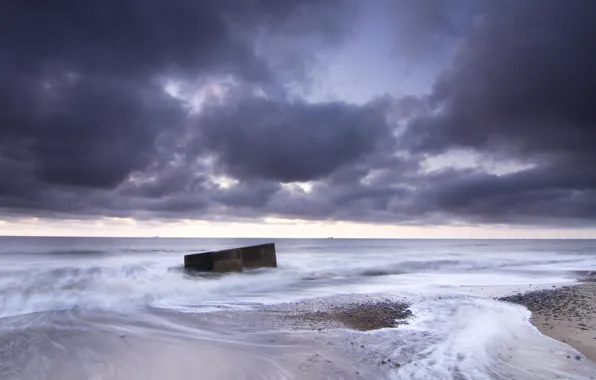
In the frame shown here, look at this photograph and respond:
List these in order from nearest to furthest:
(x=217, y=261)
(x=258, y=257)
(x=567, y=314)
→ (x=567, y=314) < (x=217, y=261) < (x=258, y=257)

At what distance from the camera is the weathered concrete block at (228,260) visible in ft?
65.8

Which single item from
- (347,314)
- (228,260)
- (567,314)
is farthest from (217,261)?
(567,314)

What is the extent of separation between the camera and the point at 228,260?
66.8ft

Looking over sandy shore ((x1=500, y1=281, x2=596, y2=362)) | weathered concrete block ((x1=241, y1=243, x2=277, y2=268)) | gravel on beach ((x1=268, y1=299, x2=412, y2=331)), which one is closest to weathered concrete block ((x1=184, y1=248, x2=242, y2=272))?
weathered concrete block ((x1=241, y1=243, x2=277, y2=268))

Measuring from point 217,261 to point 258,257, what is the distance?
11.0 feet

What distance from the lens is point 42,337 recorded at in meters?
7.36

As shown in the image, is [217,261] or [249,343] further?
[217,261]

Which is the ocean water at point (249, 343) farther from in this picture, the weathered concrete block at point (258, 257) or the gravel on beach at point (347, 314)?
the weathered concrete block at point (258, 257)

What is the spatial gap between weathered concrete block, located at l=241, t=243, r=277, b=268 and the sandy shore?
1340 centimetres

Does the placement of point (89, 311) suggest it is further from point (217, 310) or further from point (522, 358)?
point (522, 358)

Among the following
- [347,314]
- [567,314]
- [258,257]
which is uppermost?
[258,257]

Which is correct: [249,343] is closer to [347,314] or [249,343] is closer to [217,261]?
[347,314]

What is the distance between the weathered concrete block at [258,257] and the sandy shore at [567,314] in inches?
527

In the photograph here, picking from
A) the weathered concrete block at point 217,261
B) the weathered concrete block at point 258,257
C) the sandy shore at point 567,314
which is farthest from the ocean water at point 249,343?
the weathered concrete block at point 258,257
